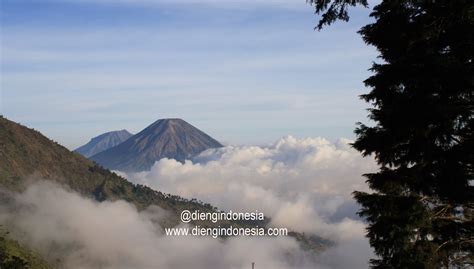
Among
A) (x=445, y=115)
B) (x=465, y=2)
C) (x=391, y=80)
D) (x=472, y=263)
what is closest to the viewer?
(x=465, y=2)

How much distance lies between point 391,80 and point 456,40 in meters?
1.77

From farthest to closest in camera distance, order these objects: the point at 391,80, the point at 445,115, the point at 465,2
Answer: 1. the point at 391,80
2. the point at 445,115
3. the point at 465,2

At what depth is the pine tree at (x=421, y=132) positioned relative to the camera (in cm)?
1142

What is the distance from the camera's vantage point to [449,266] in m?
14.3

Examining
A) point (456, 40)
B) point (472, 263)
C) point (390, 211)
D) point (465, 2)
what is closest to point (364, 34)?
point (456, 40)

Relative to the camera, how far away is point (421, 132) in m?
11.6

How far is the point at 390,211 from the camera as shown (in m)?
13.3

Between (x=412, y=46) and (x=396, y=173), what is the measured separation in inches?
132

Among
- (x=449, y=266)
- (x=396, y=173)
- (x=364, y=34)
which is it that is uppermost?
(x=364, y=34)

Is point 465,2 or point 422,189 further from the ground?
point 465,2

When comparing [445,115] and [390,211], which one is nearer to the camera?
[445,115]

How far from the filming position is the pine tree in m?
11.4

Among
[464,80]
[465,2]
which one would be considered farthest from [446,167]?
[465,2]

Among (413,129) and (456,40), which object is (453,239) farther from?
(456,40)
